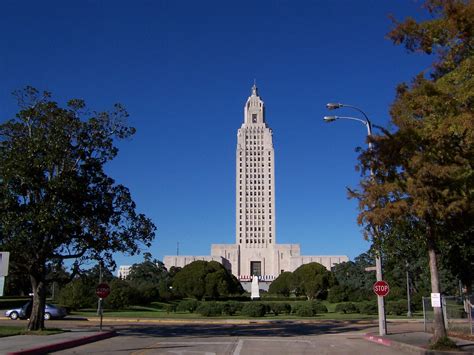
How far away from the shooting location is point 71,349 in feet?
63.0

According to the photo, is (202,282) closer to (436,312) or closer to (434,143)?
(436,312)

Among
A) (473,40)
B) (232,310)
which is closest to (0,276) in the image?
(473,40)

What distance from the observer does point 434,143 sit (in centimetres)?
1766

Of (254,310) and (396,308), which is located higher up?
(396,308)

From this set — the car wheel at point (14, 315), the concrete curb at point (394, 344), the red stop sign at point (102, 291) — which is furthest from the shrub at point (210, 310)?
the concrete curb at point (394, 344)

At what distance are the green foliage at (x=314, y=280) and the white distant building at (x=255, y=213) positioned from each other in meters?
64.9

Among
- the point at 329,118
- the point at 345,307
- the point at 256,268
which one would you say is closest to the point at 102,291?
the point at 329,118

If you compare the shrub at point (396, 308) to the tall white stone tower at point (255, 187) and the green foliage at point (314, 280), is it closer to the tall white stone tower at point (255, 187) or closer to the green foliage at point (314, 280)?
the green foliage at point (314, 280)

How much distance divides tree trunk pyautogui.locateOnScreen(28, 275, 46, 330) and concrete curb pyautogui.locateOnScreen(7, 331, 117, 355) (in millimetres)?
2833

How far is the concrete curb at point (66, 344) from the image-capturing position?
55.3 ft

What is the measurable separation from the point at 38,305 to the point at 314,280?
7291cm

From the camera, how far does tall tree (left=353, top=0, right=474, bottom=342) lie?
16.4m

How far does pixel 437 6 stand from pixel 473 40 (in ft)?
5.97

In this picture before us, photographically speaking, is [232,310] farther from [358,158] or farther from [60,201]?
[358,158]
